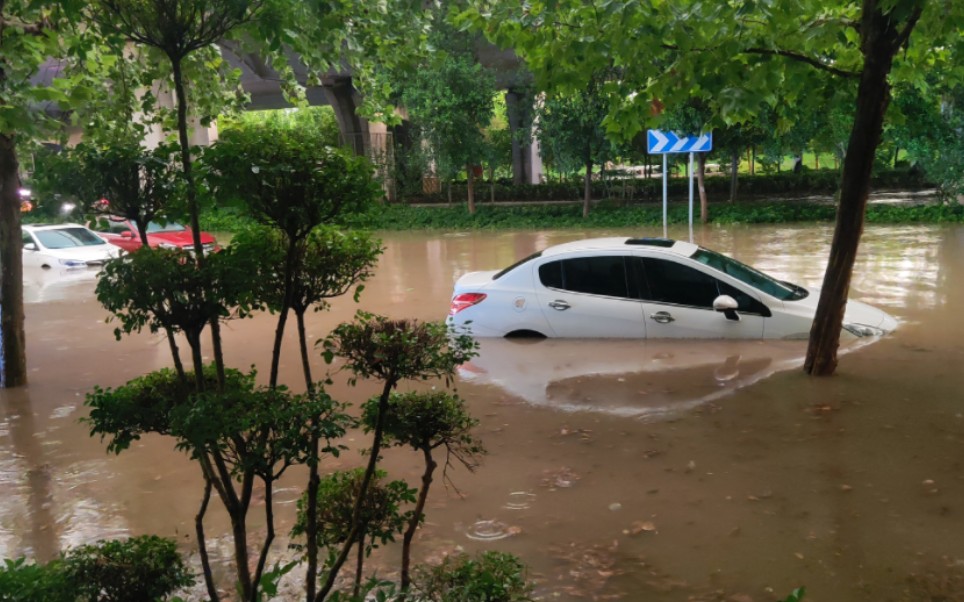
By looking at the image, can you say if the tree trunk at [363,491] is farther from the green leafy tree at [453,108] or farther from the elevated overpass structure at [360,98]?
the elevated overpass structure at [360,98]

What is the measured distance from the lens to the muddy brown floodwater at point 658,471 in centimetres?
485

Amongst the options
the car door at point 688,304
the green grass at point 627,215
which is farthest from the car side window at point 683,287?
the green grass at point 627,215

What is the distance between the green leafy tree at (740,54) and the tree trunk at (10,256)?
5524 millimetres

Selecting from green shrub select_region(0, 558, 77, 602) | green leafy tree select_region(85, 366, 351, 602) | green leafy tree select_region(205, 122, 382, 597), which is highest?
green leafy tree select_region(205, 122, 382, 597)

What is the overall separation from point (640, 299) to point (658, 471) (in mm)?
3750

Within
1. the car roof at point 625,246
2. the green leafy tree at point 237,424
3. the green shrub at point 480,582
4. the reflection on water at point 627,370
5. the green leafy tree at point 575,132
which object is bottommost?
the reflection on water at point 627,370

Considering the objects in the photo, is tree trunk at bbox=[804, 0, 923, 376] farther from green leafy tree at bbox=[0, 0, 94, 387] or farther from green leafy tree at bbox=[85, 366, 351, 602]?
green leafy tree at bbox=[0, 0, 94, 387]

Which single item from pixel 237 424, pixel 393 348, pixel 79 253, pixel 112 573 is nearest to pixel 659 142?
pixel 393 348

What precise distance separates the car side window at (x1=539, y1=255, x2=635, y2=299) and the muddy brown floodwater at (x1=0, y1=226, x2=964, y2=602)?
676 mm

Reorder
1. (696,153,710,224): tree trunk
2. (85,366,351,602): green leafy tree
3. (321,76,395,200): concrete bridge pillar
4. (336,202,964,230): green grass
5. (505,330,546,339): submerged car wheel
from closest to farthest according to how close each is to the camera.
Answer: (85,366,351,602): green leafy tree → (505,330,546,339): submerged car wheel → (336,202,964,230): green grass → (696,153,710,224): tree trunk → (321,76,395,200): concrete bridge pillar

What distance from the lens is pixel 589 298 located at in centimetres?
999

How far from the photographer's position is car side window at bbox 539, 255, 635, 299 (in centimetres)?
983

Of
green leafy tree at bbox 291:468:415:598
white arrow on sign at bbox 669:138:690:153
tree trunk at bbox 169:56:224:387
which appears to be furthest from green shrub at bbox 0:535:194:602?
white arrow on sign at bbox 669:138:690:153

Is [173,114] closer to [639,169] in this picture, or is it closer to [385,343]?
[385,343]
